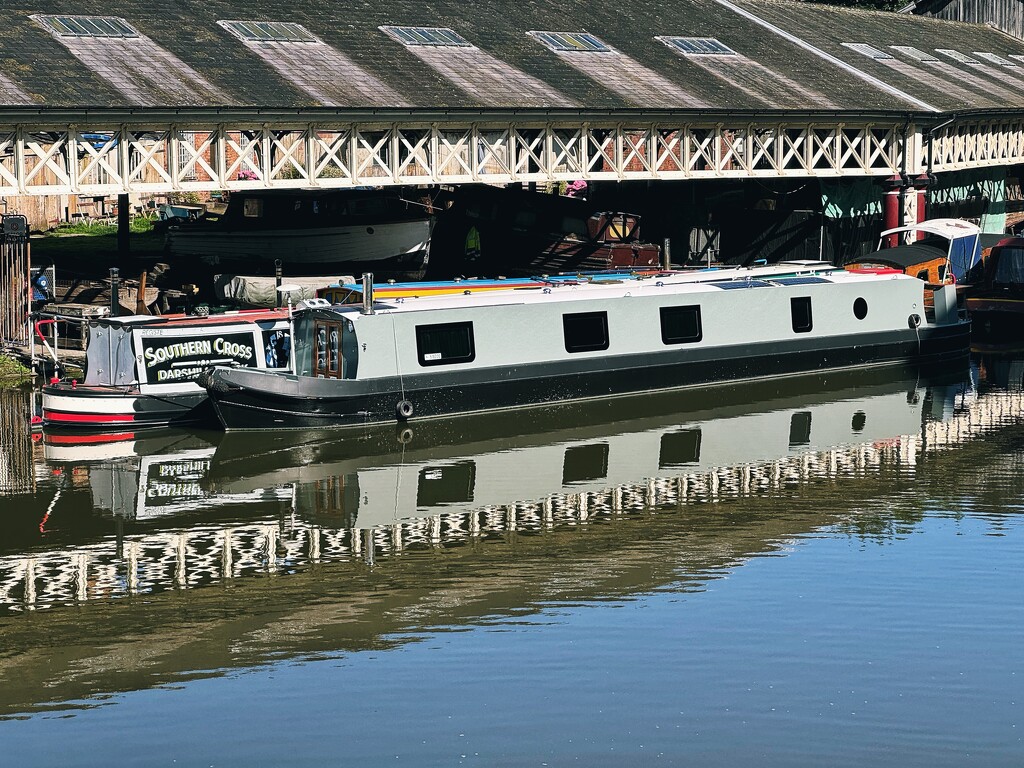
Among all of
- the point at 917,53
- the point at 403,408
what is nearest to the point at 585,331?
the point at 403,408

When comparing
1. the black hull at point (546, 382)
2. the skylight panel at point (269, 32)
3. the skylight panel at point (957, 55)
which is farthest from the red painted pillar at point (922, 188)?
the skylight panel at point (269, 32)

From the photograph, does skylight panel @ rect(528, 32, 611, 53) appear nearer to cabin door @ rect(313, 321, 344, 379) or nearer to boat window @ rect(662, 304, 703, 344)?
boat window @ rect(662, 304, 703, 344)

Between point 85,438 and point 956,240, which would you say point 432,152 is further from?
point 956,240

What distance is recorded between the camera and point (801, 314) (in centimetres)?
2697

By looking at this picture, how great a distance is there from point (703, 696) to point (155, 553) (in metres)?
7.00

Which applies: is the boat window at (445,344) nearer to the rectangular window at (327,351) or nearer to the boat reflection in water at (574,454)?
the boat reflection in water at (574,454)

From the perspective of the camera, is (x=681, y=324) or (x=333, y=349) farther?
(x=681, y=324)

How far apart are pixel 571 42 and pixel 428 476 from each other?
16632 mm

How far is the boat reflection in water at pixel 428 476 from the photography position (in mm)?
15867

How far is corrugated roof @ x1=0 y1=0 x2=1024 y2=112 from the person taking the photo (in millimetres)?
26219

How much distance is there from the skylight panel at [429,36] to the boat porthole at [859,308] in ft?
33.1

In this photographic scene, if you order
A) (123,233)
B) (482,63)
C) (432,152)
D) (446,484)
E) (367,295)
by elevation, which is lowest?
(446,484)

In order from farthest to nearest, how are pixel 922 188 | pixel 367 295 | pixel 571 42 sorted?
1. pixel 922 188
2. pixel 571 42
3. pixel 367 295

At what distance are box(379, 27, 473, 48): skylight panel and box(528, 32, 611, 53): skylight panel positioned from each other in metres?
2.24
